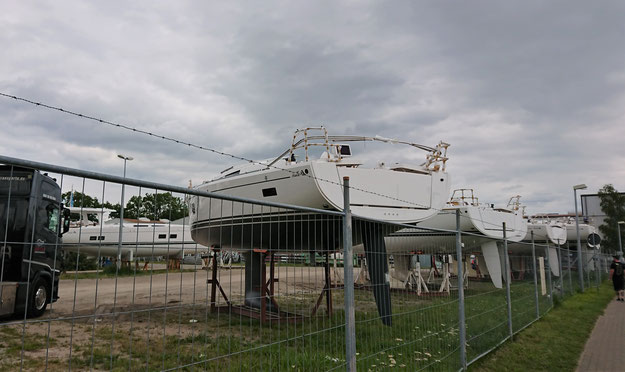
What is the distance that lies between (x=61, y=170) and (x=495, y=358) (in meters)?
6.25

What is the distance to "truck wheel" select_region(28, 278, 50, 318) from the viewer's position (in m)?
1.85

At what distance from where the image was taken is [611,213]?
38594mm

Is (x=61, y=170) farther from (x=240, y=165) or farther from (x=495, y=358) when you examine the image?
(x=240, y=165)

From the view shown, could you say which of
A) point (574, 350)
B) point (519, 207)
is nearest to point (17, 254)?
point (574, 350)

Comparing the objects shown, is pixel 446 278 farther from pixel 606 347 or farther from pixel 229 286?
pixel 606 347

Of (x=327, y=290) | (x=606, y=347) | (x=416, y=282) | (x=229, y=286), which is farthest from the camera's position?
(x=606, y=347)

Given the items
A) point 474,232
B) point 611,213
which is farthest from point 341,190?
point 611,213

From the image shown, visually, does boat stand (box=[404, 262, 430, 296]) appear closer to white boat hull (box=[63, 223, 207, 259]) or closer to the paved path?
white boat hull (box=[63, 223, 207, 259])

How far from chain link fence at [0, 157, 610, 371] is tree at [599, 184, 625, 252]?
3885 centimetres

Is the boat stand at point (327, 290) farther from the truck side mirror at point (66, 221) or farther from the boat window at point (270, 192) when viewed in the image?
the boat window at point (270, 192)

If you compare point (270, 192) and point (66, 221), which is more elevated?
point (270, 192)

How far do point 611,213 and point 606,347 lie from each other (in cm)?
3884

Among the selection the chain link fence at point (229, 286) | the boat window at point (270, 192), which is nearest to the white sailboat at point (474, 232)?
the chain link fence at point (229, 286)

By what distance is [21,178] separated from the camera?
2.46 m
